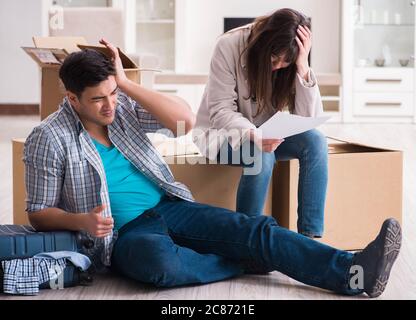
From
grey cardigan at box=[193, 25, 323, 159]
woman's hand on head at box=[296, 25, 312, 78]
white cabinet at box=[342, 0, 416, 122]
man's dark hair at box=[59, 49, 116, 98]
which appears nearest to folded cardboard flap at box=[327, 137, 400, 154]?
grey cardigan at box=[193, 25, 323, 159]

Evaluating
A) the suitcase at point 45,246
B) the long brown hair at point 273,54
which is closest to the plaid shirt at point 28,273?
the suitcase at point 45,246

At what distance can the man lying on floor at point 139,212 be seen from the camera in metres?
2.16

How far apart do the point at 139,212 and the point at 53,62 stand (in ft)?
3.91

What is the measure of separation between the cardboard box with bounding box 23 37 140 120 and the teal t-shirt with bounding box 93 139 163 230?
758 millimetres

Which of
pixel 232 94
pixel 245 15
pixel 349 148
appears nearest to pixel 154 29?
pixel 245 15

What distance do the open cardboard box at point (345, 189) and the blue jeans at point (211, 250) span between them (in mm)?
325

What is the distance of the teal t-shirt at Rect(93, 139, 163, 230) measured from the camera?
2328 millimetres

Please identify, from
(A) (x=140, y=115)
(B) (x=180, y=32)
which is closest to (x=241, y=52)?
(A) (x=140, y=115)

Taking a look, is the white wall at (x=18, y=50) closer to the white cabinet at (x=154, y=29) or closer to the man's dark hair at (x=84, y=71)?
the white cabinet at (x=154, y=29)

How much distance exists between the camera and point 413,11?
→ 698 centimetres

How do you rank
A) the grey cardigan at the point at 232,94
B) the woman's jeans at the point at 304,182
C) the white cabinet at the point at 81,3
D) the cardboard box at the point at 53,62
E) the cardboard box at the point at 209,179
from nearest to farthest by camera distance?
the woman's jeans at the point at 304,182 < the grey cardigan at the point at 232,94 < the cardboard box at the point at 209,179 < the cardboard box at the point at 53,62 < the white cabinet at the point at 81,3

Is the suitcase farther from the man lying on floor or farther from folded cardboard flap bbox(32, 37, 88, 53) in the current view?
folded cardboard flap bbox(32, 37, 88, 53)
